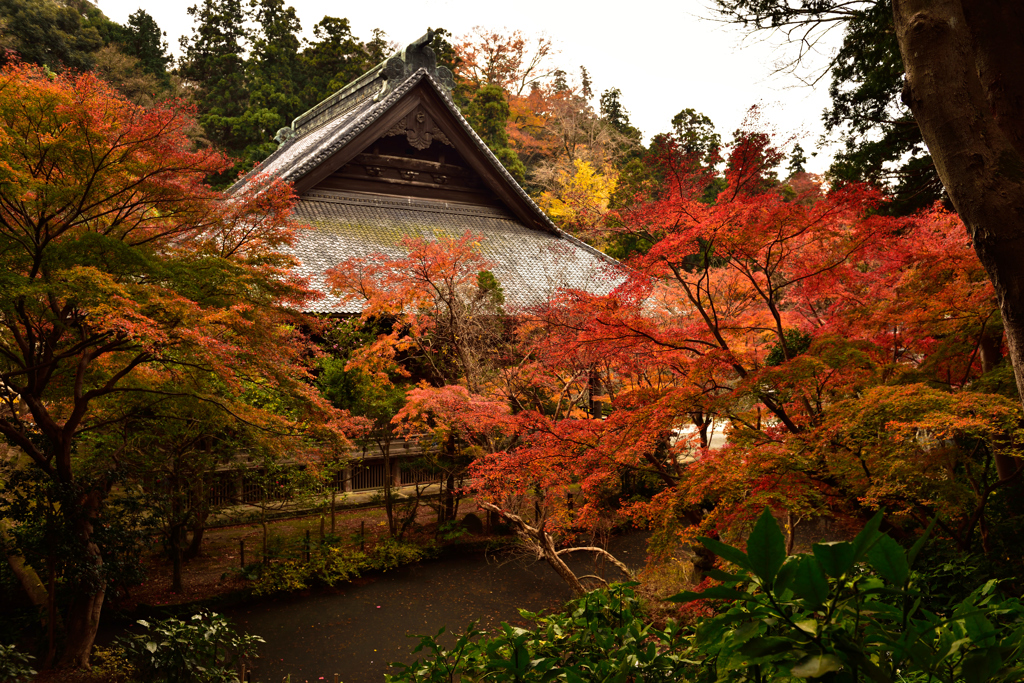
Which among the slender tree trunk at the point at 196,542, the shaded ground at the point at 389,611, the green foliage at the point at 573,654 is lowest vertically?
the shaded ground at the point at 389,611

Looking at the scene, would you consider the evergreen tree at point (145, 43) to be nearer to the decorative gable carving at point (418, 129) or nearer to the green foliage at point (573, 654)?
the decorative gable carving at point (418, 129)

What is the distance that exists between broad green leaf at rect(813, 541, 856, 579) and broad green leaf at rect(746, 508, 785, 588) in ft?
0.15

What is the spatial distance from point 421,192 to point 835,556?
13.7m

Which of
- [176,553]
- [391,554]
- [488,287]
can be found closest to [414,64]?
[488,287]

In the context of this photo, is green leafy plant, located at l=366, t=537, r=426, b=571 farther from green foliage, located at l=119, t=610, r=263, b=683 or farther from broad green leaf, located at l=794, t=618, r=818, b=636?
broad green leaf, located at l=794, t=618, r=818, b=636

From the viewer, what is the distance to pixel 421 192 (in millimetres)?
13789

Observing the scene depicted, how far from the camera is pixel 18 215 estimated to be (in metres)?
4.15

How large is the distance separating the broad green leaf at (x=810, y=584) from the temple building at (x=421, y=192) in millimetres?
9967

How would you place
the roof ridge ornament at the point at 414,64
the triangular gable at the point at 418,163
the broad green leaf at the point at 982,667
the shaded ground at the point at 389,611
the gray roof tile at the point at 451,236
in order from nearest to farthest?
the broad green leaf at the point at 982,667 → the shaded ground at the point at 389,611 → the gray roof tile at the point at 451,236 → the triangular gable at the point at 418,163 → the roof ridge ornament at the point at 414,64

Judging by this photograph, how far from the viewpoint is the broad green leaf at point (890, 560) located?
811mm

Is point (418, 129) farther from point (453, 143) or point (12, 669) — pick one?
point (12, 669)

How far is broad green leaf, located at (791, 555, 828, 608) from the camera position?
0.78 meters

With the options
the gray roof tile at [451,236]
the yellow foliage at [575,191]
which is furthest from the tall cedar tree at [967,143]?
the yellow foliage at [575,191]

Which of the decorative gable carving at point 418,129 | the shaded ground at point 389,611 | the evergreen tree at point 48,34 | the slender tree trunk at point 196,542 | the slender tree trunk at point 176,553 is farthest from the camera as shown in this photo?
the evergreen tree at point 48,34
